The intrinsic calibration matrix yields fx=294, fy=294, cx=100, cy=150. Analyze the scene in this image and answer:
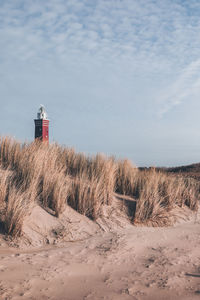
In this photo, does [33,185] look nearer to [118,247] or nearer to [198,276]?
[118,247]

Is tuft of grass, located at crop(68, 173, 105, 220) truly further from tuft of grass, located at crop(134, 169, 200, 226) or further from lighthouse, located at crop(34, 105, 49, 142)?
lighthouse, located at crop(34, 105, 49, 142)

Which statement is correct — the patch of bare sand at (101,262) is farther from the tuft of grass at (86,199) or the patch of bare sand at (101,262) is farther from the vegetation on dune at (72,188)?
the vegetation on dune at (72,188)

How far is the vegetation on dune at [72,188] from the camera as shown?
5.41m

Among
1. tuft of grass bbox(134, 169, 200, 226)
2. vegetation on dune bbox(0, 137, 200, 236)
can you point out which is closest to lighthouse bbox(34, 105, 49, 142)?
vegetation on dune bbox(0, 137, 200, 236)

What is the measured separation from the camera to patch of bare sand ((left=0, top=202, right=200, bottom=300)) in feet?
12.1

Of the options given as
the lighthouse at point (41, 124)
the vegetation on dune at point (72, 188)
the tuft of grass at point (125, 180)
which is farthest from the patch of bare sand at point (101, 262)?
the lighthouse at point (41, 124)

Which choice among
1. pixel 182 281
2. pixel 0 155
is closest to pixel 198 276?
pixel 182 281

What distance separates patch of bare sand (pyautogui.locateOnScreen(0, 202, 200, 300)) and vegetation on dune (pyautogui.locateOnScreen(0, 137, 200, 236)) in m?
0.31

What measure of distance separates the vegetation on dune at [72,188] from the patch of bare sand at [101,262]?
306 mm

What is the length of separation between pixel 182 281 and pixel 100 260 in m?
1.26

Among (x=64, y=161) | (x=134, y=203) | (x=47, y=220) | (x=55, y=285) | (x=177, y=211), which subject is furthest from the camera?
(x=64, y=161)

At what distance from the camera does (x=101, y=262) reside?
4.56m

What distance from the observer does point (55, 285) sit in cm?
377

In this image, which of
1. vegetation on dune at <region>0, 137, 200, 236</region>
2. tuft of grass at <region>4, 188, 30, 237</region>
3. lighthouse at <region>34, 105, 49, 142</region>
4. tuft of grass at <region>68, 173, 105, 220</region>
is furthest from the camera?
lighthouse at <region>34, 105, 49, 142</region>
